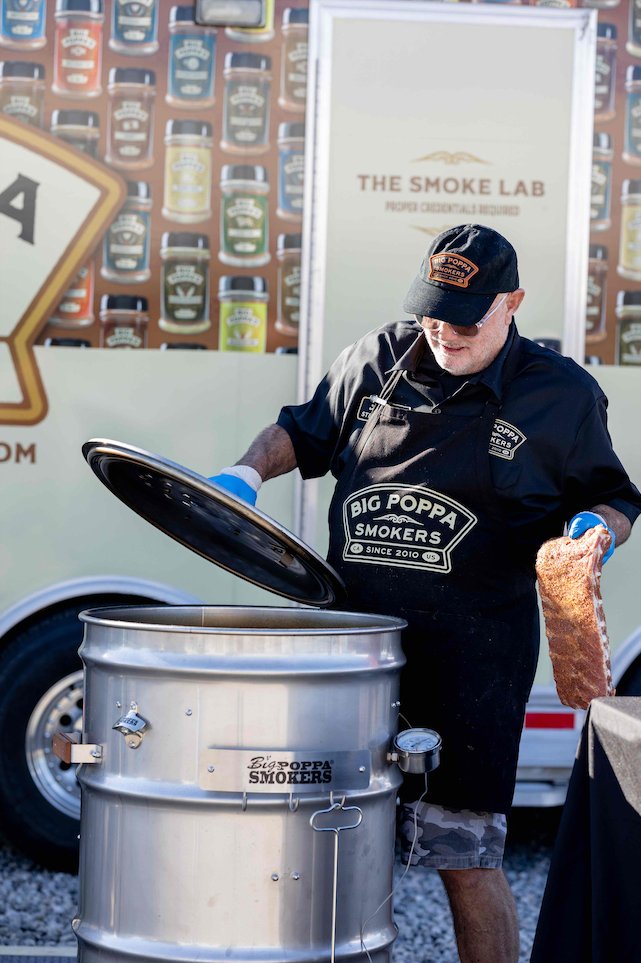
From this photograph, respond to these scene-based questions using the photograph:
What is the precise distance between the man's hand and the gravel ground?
1.58 m

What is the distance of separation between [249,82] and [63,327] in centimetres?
104

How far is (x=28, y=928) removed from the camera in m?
3.65

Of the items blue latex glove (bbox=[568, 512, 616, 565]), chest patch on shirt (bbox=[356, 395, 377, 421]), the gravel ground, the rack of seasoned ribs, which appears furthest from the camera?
the gravel ground

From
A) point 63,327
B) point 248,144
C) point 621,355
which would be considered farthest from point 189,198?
point 621,355

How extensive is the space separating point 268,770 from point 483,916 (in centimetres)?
78

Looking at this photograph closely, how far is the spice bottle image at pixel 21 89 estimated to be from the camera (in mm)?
4020

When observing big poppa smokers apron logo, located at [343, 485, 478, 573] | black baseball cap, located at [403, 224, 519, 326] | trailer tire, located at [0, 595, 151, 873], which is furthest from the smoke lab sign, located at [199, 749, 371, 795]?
trailer tire, located at [0, 595, 151, 873]

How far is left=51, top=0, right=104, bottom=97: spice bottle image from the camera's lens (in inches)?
158

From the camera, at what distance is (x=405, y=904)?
156 inches

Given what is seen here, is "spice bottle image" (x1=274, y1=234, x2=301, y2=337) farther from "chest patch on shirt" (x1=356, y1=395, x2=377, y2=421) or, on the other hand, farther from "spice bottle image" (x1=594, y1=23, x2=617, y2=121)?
"chest patch on shirt" (x1=356, y1=395, x2=377, y2=421)

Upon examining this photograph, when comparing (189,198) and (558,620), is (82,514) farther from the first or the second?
(558,620)

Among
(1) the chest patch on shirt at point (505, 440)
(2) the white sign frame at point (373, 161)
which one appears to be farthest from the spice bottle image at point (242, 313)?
(1) the chest patch on shirt at point (505, 440)

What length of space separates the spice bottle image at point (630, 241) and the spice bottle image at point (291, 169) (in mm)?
1097

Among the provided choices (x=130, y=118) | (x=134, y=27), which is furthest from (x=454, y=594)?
(x=134, y=27)
